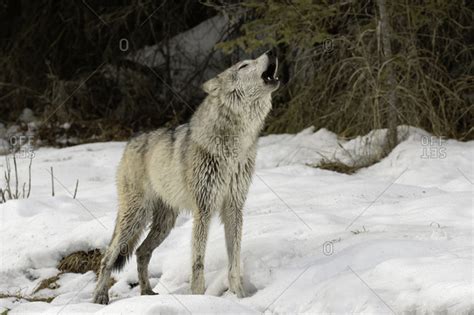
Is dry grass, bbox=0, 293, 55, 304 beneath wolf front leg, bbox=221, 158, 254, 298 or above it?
beneath

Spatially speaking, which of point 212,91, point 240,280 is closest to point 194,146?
point 212,91

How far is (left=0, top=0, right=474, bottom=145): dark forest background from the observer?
420 inches

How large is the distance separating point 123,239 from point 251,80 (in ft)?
6.18

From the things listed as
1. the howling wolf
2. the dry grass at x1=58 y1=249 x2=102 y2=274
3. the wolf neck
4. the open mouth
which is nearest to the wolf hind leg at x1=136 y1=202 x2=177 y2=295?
the howling wolf

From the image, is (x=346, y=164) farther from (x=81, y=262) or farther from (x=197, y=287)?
(x=197, y=287)

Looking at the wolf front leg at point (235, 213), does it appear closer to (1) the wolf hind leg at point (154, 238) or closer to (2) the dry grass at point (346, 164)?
(1) the wolf hind leg at point (154, 238)

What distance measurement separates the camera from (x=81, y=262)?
7461mm

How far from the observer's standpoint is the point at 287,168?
32.8ft

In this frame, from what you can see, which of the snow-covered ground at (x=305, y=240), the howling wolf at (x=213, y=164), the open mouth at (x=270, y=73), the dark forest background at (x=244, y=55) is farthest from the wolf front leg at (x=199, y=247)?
the dark forest background at (x=244, y=55)

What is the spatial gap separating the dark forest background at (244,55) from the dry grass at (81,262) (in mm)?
4340

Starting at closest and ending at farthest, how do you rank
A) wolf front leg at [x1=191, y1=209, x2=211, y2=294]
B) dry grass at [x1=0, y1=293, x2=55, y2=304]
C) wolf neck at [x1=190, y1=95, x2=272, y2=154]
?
Result: 1. wolf front leg at [x1=191, y1=209, x2=211, y2=294]
2. wolf neck at [x1=190, y1=95, x2=272, y2=154]
3. dry grass at [x1=0, y1=293, x2=55, y2=304]

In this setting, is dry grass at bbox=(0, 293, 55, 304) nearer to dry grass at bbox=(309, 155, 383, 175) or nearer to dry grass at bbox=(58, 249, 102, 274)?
dry grass at bbox=(58, 249, 102, 274)

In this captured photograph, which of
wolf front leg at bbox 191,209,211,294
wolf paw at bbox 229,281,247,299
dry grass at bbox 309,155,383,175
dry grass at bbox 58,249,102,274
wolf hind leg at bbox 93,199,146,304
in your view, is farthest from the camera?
dry grass at bbox 309,155,383,175

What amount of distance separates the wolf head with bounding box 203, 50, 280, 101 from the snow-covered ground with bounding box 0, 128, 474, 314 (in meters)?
1.36
